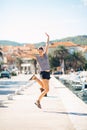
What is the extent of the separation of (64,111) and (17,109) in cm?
152

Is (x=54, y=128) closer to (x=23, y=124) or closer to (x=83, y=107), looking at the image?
(x=23, y=124)

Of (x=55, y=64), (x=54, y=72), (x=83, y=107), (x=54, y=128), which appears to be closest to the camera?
(x=54, y=128)

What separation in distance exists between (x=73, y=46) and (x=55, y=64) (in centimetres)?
5597

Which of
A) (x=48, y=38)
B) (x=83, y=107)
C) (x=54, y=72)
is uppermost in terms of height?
(x=48, y=38)

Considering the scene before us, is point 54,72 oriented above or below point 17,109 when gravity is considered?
below

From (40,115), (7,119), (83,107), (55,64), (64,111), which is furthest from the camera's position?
(55,64)

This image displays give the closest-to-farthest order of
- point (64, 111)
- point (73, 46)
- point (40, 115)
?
point (40, 115), point (64, 111), point (73, 46)

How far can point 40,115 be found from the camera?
10930 millimetres

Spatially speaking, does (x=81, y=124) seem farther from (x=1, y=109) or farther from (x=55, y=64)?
(x=55, y=64)

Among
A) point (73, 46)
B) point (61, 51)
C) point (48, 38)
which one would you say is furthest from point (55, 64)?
point (48, 38)

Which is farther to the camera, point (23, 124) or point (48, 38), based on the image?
point (48, 38)

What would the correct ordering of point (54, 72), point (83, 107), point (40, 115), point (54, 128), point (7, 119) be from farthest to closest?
point (54, 72) < point (83, 107) < point (40, 115) < point (7, 119) < point (54, 128)

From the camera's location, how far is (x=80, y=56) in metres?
129

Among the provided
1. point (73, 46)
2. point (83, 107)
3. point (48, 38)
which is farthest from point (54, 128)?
point (73, 46)
